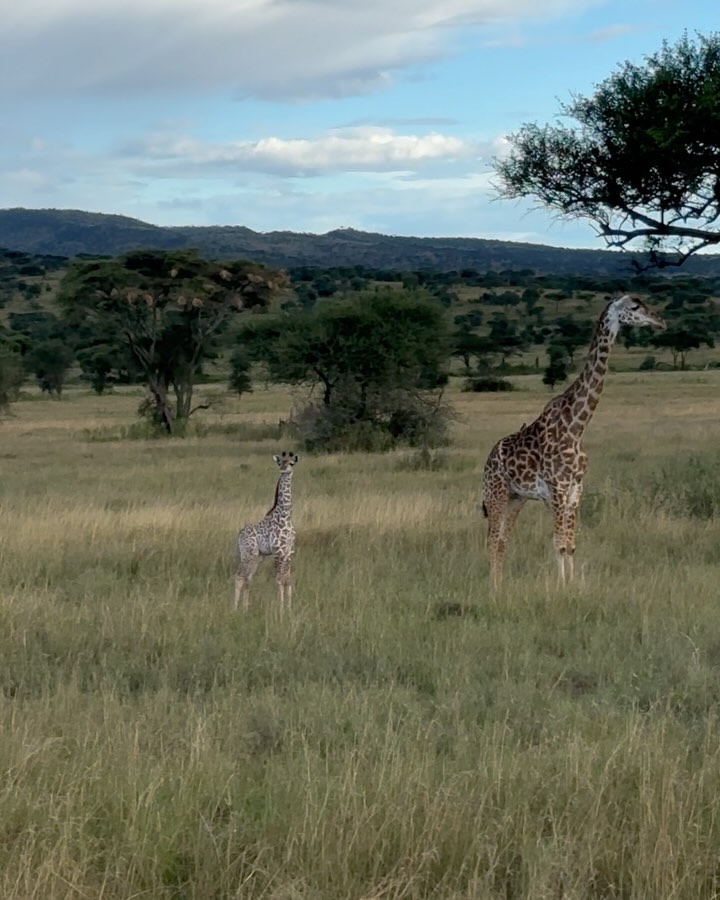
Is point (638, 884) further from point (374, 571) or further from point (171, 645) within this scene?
point (374, 571)

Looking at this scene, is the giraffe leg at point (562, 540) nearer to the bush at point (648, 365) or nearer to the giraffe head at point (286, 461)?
the giraffe head at point (286, 461)

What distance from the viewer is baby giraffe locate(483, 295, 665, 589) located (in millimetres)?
9141

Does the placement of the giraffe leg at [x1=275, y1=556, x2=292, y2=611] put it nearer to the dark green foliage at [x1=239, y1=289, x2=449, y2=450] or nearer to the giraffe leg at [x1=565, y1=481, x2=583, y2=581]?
the giraffe leg at [x1=565, y1=481, x2=583, y2=581]

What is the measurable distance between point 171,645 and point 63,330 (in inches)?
2460

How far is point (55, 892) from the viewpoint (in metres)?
3.54

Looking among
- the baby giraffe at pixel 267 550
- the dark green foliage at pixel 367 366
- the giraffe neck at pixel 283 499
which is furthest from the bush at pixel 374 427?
the baby giraffe at pixel 267 550

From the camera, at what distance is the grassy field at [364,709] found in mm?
3756

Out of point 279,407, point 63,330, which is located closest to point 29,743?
point 279,407

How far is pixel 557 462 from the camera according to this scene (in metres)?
9.27

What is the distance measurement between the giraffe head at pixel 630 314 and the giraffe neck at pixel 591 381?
1.7 inches

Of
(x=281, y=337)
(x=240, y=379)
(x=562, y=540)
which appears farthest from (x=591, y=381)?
(x=240, y=379)

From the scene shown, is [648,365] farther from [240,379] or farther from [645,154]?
[645,154]

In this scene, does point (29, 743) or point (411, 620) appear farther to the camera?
point (411, 620)

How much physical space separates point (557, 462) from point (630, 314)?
4.48 ft
